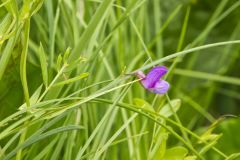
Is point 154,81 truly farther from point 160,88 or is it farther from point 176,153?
point 176,153

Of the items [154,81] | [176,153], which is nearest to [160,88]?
[154,81]

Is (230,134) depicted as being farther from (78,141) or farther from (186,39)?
(186,39)

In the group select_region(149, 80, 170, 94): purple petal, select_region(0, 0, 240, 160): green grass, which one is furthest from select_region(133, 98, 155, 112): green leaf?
select_region(149, 80, 170, 94): purple petal

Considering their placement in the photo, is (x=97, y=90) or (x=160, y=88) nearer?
(x=160, y=88)

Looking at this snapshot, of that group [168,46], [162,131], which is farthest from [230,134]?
[168,46]

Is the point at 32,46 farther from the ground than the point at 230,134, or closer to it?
farther from the ground

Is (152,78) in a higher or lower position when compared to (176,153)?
higher

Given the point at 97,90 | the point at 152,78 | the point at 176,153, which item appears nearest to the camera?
the point at 152,78

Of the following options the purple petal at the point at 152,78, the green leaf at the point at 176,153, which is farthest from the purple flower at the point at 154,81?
the green leaf at the point at 176,153

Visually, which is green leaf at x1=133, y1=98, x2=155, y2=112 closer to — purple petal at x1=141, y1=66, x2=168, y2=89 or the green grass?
the green grass
